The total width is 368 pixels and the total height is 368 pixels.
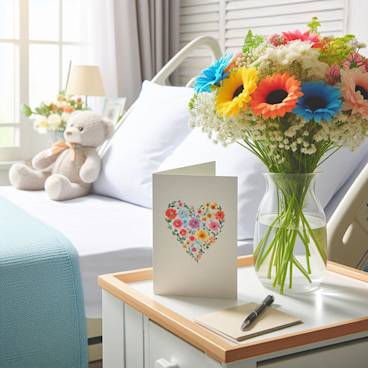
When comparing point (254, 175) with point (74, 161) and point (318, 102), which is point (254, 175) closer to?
point (318, 102)

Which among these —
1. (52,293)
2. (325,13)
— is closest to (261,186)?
(52,293)

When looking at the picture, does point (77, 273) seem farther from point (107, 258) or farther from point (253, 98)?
point (253, 98)

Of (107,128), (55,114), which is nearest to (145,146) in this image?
(107,128)

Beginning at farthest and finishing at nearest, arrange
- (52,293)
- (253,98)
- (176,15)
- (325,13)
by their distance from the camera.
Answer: (176,15) → (325,13) → (52,293) → (253,98)

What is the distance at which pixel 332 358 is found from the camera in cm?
106

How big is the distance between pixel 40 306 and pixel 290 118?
0.91 meters

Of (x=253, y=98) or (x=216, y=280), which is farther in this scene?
(x=216, y=280)

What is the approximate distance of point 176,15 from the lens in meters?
3.91

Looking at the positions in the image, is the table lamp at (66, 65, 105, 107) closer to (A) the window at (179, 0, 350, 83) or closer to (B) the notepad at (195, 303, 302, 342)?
(A) the window at (179, 0, 350, 83)

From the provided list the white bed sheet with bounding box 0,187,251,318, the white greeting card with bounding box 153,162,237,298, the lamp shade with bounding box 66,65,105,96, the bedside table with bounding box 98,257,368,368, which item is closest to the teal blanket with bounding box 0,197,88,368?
the white bed sheet with bounding box 0,187,251,318

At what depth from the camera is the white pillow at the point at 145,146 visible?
8.14ft

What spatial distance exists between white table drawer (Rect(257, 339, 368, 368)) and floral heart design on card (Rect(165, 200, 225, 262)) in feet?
0.83

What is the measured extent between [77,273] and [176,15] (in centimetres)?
250

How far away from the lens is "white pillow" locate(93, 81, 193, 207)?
248 cm
